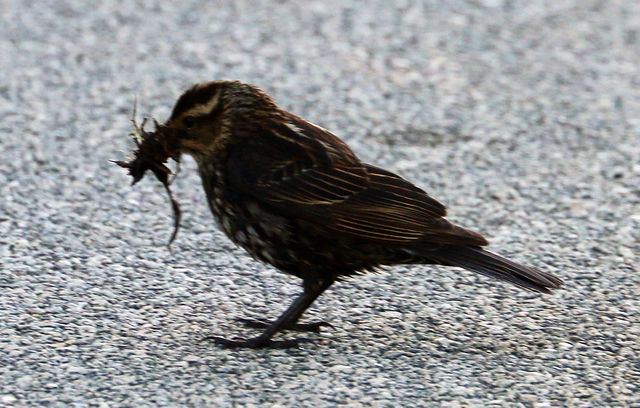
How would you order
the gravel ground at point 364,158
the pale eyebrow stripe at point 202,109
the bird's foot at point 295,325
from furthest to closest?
1. the bird's foot at point 295,325
2. the pale eyebrow stripe at point 202,109
3. the gravel ground at point 364,158

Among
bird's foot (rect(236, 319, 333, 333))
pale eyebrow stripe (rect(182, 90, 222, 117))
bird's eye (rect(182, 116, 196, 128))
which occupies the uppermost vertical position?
pale eyebrow stripe (rect(182, 90, 222, 117))

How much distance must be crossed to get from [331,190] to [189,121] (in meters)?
0.70

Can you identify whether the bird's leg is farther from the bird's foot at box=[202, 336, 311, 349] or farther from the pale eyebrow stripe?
the pale eyebrow stripe

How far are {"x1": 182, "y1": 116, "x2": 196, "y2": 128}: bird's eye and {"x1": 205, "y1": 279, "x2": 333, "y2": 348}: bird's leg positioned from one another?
33.6 inches

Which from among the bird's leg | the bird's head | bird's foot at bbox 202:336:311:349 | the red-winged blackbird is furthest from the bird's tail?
the bird's head

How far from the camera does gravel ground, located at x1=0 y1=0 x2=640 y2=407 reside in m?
4.82

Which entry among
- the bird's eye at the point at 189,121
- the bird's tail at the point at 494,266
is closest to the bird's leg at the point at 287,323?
the bird's tail at the point at 494,266

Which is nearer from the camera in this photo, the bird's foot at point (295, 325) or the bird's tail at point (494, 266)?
the bird's tail at point (494, 266)

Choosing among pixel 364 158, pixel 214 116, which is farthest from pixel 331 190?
pixel 364 158

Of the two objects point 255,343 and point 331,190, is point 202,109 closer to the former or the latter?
point 331,190

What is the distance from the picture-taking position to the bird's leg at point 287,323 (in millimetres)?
5039

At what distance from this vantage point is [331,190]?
5.14m

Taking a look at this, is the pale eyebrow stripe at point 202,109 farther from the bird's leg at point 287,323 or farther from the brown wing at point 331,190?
the bird's leg at point 287,323

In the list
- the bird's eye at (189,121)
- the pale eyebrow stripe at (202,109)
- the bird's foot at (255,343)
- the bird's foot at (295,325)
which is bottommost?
the bird's foot at (255,343)
